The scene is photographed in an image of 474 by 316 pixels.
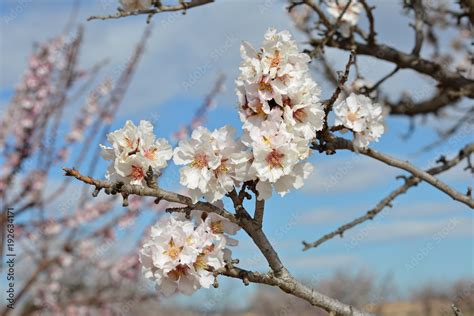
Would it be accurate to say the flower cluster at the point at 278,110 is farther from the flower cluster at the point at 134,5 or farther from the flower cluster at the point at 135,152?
the flower cluster at the point at 134,5

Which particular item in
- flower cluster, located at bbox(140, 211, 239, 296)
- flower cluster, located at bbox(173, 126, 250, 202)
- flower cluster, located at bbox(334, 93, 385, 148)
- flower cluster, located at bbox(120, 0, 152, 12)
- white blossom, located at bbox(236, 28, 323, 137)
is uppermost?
flower cluster, located at bbox(120, 0, 152, 12)

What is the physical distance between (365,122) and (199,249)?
79 centimetres

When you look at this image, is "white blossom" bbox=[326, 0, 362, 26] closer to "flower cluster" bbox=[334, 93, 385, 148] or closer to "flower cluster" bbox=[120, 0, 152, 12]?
"flower cluster" bbox=[120, 0, 152, 12]

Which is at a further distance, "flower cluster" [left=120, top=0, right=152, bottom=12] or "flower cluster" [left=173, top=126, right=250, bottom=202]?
"flower cluster" [left=120, top=0, right=152, bottom=12]

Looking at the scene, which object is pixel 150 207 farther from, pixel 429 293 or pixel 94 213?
pixel 429 293

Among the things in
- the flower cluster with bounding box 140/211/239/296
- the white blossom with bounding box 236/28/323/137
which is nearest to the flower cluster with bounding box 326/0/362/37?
the white blossom with bounding box 236/28/323/137

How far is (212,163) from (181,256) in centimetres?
25

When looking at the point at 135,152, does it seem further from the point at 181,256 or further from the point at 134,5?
the point at 134,5

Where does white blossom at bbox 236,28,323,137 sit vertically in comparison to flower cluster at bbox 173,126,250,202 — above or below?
above

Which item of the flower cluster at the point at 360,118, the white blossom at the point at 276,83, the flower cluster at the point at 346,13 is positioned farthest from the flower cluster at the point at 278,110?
the flower cluster at the point at 346,13

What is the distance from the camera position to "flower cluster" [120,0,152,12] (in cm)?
260

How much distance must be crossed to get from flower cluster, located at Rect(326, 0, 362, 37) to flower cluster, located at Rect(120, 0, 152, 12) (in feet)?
3.24

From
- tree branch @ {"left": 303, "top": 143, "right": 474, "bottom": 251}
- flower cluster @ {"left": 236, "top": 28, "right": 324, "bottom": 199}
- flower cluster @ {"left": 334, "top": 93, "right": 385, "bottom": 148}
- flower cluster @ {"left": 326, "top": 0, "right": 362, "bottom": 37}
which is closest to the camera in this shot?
flower cluster @ {"left": 236, "top": 28, "right": 324, "bottom": 199}

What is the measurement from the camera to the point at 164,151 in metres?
1.62
